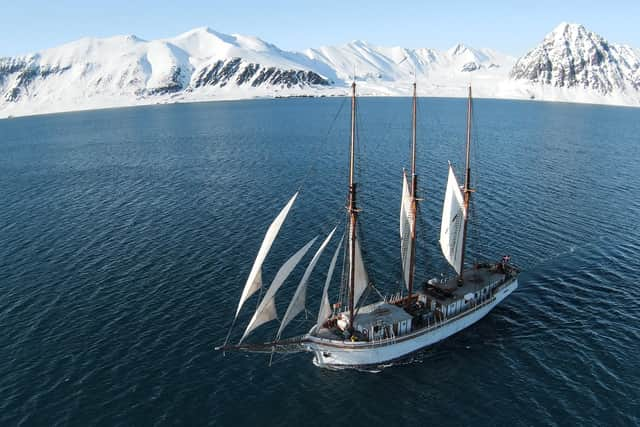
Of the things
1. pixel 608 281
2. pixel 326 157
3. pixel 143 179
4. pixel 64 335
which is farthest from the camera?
pixel 326 157

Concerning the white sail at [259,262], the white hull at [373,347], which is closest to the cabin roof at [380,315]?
the white hull at [373,347]

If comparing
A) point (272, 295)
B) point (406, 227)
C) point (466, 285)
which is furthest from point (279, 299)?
point (466, 285)

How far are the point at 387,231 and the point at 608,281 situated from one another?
98.7 feet

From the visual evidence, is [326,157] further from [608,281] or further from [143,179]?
[608,281]

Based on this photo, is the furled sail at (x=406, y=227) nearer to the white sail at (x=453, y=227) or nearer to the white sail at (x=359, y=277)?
the white sail at (x=453, y=227)

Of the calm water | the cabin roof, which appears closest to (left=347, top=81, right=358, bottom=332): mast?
the cabin roof

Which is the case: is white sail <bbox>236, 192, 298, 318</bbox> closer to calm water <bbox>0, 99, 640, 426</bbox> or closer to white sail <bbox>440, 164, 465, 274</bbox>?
calm water <bbox>0, 99, 640, 426</bbox>

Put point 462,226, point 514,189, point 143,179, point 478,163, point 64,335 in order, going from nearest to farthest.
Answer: point 64,335, point 462,226, point 514,189, point 143,179, point 478,163

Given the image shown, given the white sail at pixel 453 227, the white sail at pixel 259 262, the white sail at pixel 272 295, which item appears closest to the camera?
the white sail at pixel 259 262

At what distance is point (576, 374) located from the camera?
39969mm

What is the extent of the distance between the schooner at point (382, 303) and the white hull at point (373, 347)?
0.30ft

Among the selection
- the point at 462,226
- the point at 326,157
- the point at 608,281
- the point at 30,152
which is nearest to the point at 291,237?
the point at 462,226

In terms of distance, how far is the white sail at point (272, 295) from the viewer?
121 ft

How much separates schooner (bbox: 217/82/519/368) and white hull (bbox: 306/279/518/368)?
0.09m
